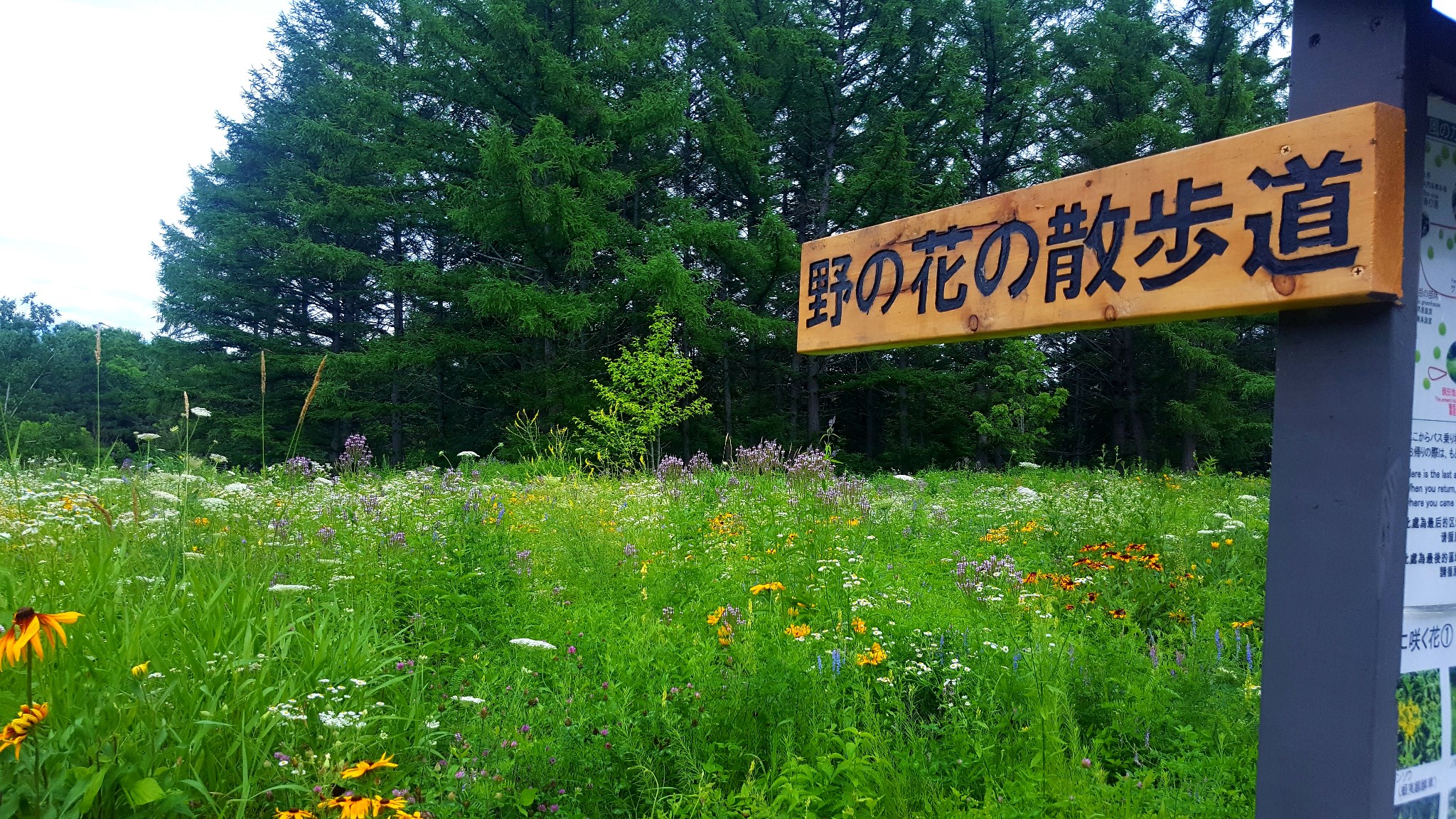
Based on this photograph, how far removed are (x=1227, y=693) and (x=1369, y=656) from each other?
1490 mm

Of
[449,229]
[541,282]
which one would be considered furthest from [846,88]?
[449,229]

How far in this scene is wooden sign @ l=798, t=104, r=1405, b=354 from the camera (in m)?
1.30

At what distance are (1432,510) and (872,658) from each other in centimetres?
162

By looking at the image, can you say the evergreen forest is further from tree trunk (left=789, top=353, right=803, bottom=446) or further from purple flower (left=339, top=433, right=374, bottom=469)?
purple flower (left=339, top=433, right=374, bottom=469)

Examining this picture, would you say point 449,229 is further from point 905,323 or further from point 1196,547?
point 905,323

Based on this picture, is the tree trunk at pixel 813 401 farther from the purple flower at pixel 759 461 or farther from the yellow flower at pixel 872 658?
the yellow flower at pixel 872 658

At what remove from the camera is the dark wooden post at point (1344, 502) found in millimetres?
1351

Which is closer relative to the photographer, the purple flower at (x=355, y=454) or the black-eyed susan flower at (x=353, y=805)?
the black-eyed susan flower at (x=353, y=805)

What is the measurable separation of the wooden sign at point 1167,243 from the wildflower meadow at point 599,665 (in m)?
1.04

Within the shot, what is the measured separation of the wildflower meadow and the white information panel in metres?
0.08

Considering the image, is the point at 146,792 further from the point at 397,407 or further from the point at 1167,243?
the point at 397,407

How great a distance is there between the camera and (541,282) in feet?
56.9

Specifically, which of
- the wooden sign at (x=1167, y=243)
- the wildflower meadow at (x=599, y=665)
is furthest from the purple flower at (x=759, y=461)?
the wooden sign at (x=1167, y=243)

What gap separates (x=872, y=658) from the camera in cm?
276
